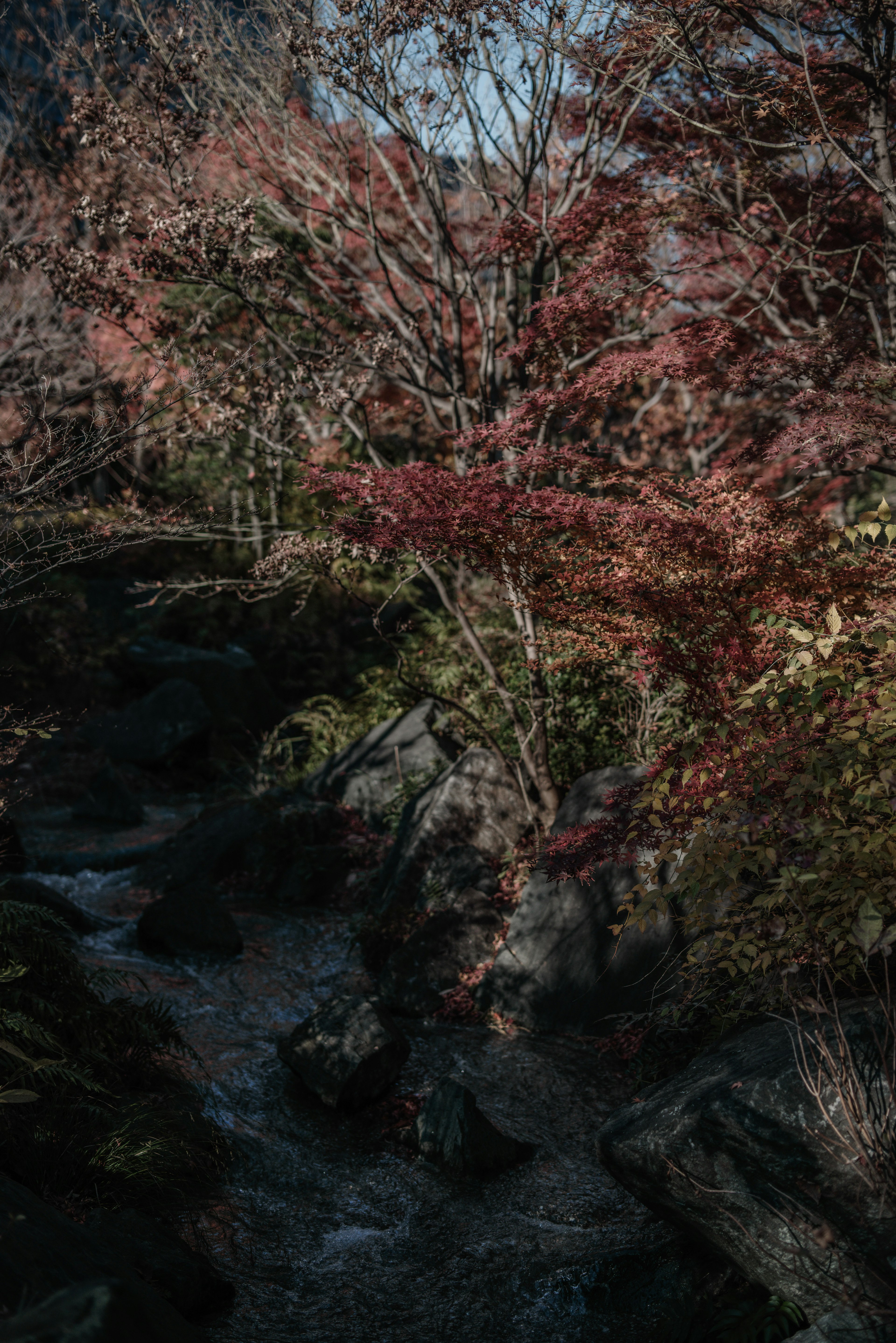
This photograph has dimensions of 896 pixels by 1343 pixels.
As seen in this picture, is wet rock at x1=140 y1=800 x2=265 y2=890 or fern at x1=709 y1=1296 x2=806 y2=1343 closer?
fern at x1=709 y1=1296 x2=806 y2=1343

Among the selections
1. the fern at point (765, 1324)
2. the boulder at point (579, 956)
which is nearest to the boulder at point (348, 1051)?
the boulder at point (579, 956)

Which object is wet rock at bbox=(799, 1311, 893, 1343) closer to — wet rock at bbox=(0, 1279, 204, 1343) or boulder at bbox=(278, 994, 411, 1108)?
wet rock at bbox=(0, 1279, 204, 1343)

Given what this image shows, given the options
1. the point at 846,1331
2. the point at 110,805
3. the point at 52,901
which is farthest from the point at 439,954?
the point at 110,805

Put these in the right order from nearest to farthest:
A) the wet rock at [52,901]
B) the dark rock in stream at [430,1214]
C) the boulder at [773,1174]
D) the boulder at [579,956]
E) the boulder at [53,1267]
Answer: the boulder at [53,1267], the boulder at [773,1174], the dark rock in stream at [430,1214], the boulder at [579,956], the wet rock at [52,901]

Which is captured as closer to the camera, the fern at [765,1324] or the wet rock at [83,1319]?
the wet rock at [83,1319]

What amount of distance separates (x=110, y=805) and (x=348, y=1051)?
20.7 ft

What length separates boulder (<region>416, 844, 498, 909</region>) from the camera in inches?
257

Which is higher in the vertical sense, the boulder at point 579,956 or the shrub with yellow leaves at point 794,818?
the shrub with yellow leaves at point 794,818

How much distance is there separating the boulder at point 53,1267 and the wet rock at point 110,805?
296 inches

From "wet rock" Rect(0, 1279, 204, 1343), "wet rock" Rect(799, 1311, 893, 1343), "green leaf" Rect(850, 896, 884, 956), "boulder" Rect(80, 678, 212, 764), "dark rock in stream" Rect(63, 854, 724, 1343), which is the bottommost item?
"dark rock in stream" Rect(63, 854, 724, 1343)

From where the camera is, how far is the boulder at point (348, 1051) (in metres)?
4.66

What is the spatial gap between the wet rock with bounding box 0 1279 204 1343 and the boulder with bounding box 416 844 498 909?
188 inches

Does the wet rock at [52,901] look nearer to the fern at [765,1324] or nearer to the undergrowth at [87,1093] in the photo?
the undergrowth at [87,1093]

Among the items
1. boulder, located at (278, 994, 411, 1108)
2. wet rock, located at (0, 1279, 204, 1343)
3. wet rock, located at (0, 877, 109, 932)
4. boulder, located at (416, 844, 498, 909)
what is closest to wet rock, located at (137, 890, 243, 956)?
wet rock, located at (0, 877, 109, 932)
